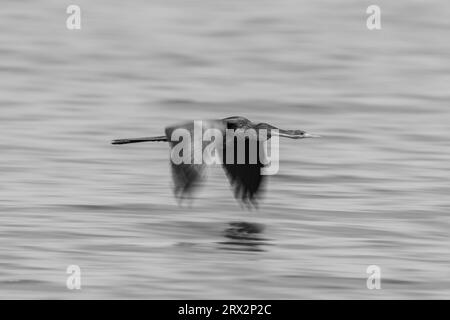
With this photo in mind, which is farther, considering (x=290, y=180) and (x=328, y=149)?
(x=328, y=149)

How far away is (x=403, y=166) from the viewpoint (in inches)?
409

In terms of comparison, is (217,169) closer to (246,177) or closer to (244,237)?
(244,237)

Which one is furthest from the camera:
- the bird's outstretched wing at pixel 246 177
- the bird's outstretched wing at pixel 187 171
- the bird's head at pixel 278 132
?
the bird's head at pixel 278 132

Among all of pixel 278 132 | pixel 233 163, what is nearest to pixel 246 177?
pixel 233 163

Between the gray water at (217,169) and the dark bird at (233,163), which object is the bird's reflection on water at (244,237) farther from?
the dark bird at (233,163)

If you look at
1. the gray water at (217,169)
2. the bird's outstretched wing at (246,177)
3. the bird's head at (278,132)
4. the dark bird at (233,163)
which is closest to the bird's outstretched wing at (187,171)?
the dark bird at (233,163)

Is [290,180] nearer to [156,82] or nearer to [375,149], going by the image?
[375,149]

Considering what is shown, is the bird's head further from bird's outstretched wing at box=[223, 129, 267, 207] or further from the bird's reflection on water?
the bird's reflection on water

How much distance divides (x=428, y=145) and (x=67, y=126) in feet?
11.1

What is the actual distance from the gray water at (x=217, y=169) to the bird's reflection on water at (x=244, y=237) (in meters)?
0.02

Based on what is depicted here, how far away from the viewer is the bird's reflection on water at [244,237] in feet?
24.7

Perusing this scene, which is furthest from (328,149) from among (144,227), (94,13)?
(94,13)

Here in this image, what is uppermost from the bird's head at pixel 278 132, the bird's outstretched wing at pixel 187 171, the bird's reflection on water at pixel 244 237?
the bird's head at pixel 278 132

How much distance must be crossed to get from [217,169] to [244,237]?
3.12m
